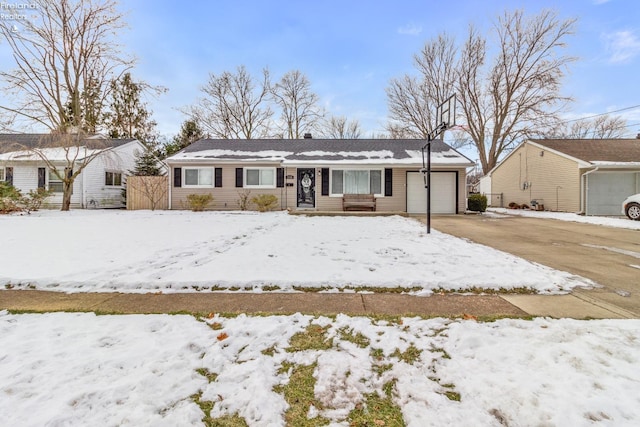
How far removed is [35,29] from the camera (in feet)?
51.7

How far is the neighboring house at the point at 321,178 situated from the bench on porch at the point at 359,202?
0.33m

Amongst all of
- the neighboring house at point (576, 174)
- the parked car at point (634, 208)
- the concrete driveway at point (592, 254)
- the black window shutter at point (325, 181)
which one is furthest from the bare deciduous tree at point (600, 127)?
the concrete driveway at point (592, 254)

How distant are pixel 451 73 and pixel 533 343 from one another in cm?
→ 2908

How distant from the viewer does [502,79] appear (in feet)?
78.9

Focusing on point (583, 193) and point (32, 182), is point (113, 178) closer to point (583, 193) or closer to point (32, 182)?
point (32, 182)

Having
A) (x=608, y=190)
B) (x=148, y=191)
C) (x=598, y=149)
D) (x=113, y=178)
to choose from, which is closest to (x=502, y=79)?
(x=598, y=149)

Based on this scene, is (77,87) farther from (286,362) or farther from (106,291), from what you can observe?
(286,362)

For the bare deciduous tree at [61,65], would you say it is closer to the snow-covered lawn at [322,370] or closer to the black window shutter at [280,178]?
the black window shutter at [280,178]

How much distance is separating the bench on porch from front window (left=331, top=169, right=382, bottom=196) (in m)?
0.40

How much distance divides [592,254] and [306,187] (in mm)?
11453

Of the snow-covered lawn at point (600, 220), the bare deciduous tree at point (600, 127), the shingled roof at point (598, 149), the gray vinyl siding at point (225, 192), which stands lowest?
the snow-covered lawn at point (600, 220)

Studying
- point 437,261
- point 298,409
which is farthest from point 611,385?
point 437,261

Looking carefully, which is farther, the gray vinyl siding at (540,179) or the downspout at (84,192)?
the downspout at (84,192)

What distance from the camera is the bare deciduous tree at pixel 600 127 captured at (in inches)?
1235
